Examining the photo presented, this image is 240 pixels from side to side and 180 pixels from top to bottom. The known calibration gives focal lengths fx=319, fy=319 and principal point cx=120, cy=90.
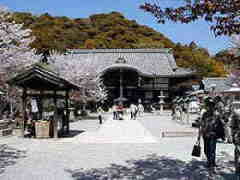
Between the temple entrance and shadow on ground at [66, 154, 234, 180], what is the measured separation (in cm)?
3499

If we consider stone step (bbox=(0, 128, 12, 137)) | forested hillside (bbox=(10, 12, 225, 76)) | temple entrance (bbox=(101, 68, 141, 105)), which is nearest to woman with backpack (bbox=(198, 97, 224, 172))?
stone step (bbox=(0, 128, 12, 137))

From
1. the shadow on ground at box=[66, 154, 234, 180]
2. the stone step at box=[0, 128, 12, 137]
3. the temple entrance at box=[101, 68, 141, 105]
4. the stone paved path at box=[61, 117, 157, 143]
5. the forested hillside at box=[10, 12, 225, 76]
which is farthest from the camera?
the forested hillside at box=[10, 12, 225, 76]

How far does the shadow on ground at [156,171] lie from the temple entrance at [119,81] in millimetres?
34988

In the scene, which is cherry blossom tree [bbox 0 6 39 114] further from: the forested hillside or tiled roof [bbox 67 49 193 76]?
the forested hillside

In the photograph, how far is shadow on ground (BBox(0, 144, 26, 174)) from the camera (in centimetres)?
755

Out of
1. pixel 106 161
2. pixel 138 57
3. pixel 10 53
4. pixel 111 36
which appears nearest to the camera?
pixel 106 161

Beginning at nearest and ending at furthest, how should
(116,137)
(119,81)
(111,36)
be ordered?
1. (116,137)
2. (119,81)
3. (111,36)

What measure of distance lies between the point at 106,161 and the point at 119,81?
35.2 m

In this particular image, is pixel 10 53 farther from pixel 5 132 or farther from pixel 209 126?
pixel 209 126

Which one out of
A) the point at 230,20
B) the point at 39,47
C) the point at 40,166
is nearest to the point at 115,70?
the point at 39,47

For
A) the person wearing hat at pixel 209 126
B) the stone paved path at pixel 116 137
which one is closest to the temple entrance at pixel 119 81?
the stone paved path at pixel 116 137

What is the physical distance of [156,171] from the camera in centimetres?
686

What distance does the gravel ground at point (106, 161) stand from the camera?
646 cm

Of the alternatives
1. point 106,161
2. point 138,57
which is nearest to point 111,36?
point 138,57
